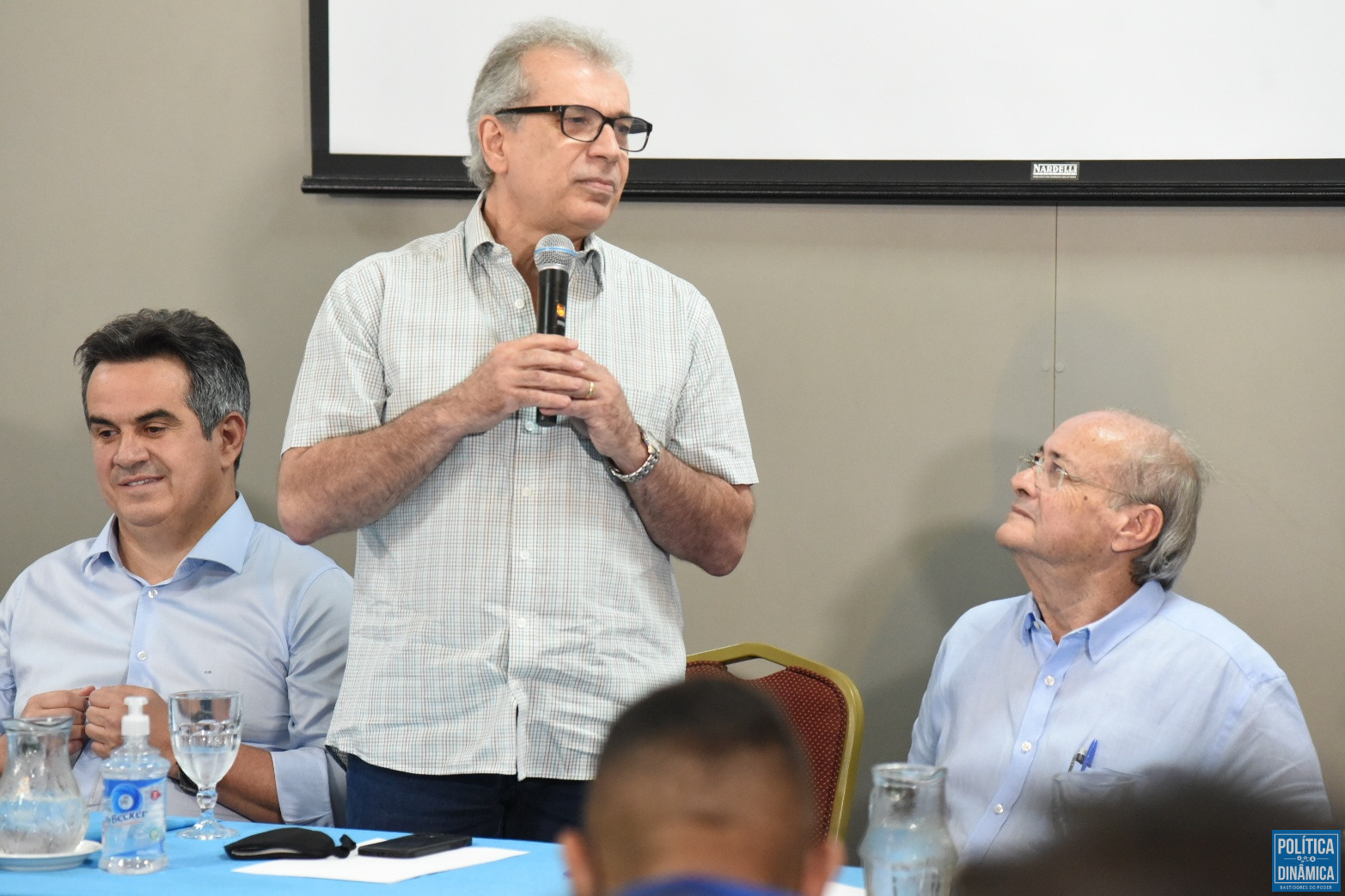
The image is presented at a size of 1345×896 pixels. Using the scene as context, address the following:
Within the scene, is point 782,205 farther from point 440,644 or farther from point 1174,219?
point 440,644

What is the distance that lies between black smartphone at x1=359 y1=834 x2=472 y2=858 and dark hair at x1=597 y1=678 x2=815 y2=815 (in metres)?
1.00

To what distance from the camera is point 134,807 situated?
159 cm

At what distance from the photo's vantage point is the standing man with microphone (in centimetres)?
187

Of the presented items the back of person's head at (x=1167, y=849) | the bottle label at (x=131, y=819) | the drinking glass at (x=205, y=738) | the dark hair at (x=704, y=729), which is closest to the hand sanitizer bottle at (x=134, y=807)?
the bottle label at (x=131, y=819)

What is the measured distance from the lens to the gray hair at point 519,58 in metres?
2.06

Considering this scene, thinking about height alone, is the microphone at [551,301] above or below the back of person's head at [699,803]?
above

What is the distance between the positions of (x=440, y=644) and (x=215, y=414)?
35.6 inches

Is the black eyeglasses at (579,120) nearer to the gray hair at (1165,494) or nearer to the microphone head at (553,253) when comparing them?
the microphone head at (553,253)

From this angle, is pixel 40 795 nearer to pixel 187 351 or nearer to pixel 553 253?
pixel 553 253

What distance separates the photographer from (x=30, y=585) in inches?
99.5

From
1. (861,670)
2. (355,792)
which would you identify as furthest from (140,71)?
(861,670)

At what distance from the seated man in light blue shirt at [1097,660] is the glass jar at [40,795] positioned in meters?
1.27

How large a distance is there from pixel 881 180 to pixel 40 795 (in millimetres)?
1905

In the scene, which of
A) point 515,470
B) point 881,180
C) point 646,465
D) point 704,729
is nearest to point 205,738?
point 515,470
